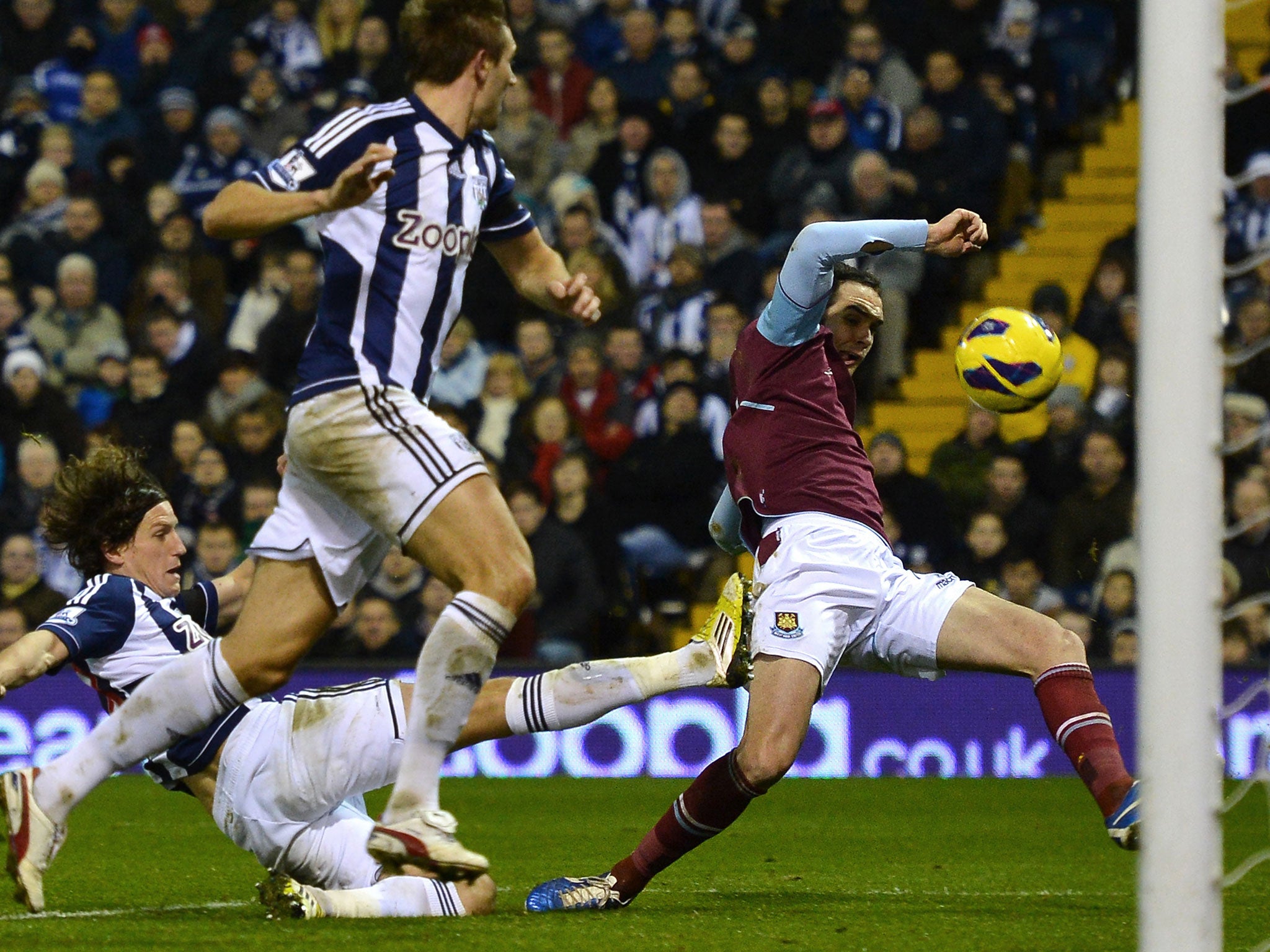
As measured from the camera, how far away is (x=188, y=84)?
13.7 m

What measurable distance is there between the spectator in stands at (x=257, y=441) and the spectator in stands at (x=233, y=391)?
0.34 feet

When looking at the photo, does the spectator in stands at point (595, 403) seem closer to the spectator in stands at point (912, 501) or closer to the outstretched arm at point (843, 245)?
the spectator in stands at point (912, 501)

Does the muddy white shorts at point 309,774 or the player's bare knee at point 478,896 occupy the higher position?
the muddy white shorts at point 309,774

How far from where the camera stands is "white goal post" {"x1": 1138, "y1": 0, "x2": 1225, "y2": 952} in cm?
319

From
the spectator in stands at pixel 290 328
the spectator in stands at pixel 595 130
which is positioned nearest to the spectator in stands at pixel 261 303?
the spectator in stands at pixel 290 328

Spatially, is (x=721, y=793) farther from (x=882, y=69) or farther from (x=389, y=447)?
(x=882, y=69)

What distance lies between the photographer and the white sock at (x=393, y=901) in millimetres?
4852

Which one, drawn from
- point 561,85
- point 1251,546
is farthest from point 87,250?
point 1251,546

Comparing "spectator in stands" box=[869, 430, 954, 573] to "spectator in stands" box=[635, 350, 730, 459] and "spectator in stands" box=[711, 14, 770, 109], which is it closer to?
"spectator in stands" box=[635, 350, 730, 459]

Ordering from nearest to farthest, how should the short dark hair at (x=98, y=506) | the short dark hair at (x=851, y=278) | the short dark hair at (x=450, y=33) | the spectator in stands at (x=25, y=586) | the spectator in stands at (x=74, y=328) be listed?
the short dark hair at (x=450, y=33)
the short dark hair at (x=98, y=506)
the short dark hair at (x=851, y=278)
the spectator in stands at (x=25, y=586)
the spectator in stands at (x=74, y=328)

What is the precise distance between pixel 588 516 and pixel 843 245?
5.92 metres

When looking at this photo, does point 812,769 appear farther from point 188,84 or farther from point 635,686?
point 188,84

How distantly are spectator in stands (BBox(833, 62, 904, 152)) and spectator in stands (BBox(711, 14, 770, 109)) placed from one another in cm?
69

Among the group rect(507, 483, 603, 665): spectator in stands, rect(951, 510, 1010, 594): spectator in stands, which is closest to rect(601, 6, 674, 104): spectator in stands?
rect(507, 483, 603, 665): spectator in stands
